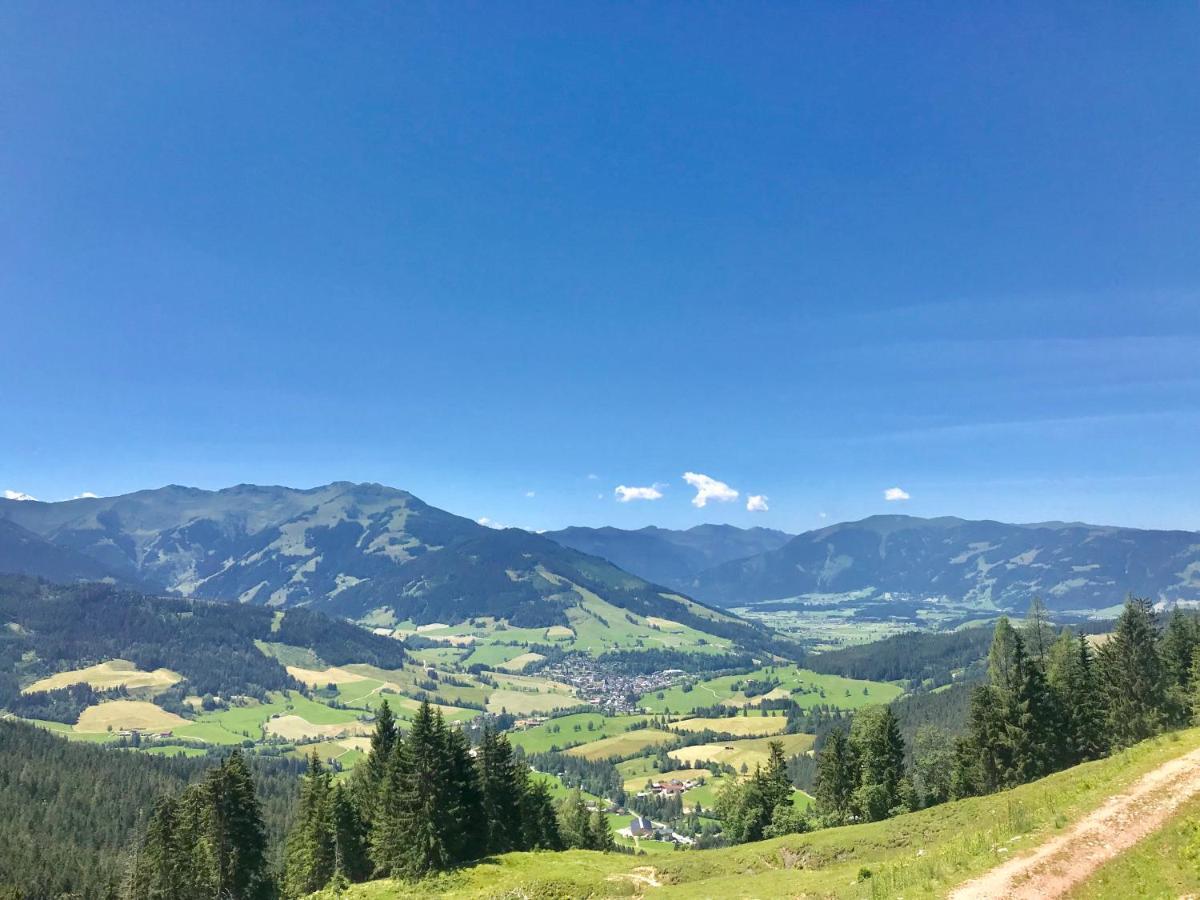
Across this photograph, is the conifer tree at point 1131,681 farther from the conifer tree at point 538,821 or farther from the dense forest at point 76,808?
the dense forest at point 76,808

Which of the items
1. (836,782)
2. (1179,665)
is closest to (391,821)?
(836,782)

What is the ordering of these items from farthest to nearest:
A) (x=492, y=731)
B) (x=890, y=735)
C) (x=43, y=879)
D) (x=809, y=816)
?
(x=43, y=879) < (x=809, y=816) < (x=890, y=735) < (x=492, y=731)

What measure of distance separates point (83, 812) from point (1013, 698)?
637 ft

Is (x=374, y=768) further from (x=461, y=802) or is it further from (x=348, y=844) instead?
(x=461, y=802)

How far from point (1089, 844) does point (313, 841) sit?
2869 inches

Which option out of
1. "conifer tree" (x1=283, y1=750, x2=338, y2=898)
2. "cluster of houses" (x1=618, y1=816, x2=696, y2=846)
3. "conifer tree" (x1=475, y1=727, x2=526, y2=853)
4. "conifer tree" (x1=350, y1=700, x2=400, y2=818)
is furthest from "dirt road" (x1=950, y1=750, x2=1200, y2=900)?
"cluster of houses" (x1=618, y1=816, x2=696, y2=846)

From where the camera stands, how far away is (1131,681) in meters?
76.4

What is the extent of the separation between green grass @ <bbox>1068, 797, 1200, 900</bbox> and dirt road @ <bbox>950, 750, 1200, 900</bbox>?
50 cm

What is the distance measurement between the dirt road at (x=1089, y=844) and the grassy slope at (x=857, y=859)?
991 mm

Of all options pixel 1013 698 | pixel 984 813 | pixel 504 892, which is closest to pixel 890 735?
pixel 1013 698

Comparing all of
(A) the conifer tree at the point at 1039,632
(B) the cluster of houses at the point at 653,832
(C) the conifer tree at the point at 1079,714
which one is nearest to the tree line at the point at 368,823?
(C) the conifer tree at the point at 1079,714

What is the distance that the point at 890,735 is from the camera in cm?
8281

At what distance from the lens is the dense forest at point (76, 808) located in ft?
401

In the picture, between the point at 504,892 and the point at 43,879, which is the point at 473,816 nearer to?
the point at 504,892
